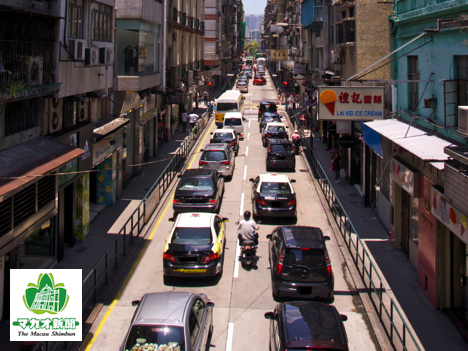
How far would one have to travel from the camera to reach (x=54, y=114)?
14.8 m

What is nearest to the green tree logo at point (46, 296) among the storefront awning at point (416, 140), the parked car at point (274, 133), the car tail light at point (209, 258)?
the car tail light at point (209, 258)

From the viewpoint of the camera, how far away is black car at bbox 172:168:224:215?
749 inches

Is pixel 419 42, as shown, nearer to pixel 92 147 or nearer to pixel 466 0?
pixel 466 0

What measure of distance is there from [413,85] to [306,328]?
10.5 m

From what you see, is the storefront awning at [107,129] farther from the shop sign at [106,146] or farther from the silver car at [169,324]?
the silver car at [169,324]

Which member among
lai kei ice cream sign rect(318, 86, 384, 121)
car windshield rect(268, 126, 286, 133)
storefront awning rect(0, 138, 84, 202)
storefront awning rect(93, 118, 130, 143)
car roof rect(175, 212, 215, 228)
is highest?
car windshield rect(268, 126, 286, 133)

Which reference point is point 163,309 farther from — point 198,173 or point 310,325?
point 198,173

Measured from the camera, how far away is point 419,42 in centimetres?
1495

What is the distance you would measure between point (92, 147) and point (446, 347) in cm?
1349

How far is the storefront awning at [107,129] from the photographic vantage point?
1855 cm

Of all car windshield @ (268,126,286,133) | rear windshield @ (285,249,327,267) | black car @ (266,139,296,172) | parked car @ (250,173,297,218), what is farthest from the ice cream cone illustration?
car windshield @ (268,126,286,133)

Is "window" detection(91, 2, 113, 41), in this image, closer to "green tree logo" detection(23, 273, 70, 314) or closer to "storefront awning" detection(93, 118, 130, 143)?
"storefront awning" detection(93, 118, 130, 143)

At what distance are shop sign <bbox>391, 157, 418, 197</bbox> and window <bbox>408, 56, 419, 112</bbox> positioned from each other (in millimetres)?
1946

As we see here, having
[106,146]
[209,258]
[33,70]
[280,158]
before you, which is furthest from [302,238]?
[280,158]
